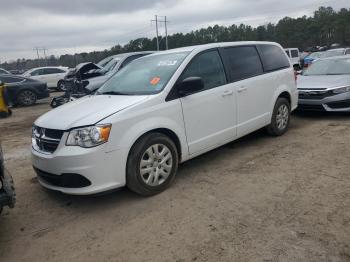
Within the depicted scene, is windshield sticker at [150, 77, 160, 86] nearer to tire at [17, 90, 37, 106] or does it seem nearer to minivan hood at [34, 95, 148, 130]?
minivan hood at [34, 95, 148, 130]

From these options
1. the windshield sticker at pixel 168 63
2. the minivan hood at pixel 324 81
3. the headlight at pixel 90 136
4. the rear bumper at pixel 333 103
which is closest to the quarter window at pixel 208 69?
the windshield sticker at pixel 168 63

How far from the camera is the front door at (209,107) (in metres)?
4.86

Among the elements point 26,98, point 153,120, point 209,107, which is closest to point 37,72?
point 26,98

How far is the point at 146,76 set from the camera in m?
5.09

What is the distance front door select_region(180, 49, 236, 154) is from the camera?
15.9ft

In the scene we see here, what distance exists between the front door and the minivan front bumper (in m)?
1.16

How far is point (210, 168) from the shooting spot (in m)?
5.31

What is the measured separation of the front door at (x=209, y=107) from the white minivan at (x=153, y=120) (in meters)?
0.01

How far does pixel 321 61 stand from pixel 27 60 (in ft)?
221

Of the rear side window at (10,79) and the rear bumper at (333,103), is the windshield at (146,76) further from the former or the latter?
the rear side window at (10,79)

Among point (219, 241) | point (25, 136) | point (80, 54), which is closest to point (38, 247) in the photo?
point (219, 241)

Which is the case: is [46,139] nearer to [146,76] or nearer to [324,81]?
[146,76]

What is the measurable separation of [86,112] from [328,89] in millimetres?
5633

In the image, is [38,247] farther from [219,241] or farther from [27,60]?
[27,60]
